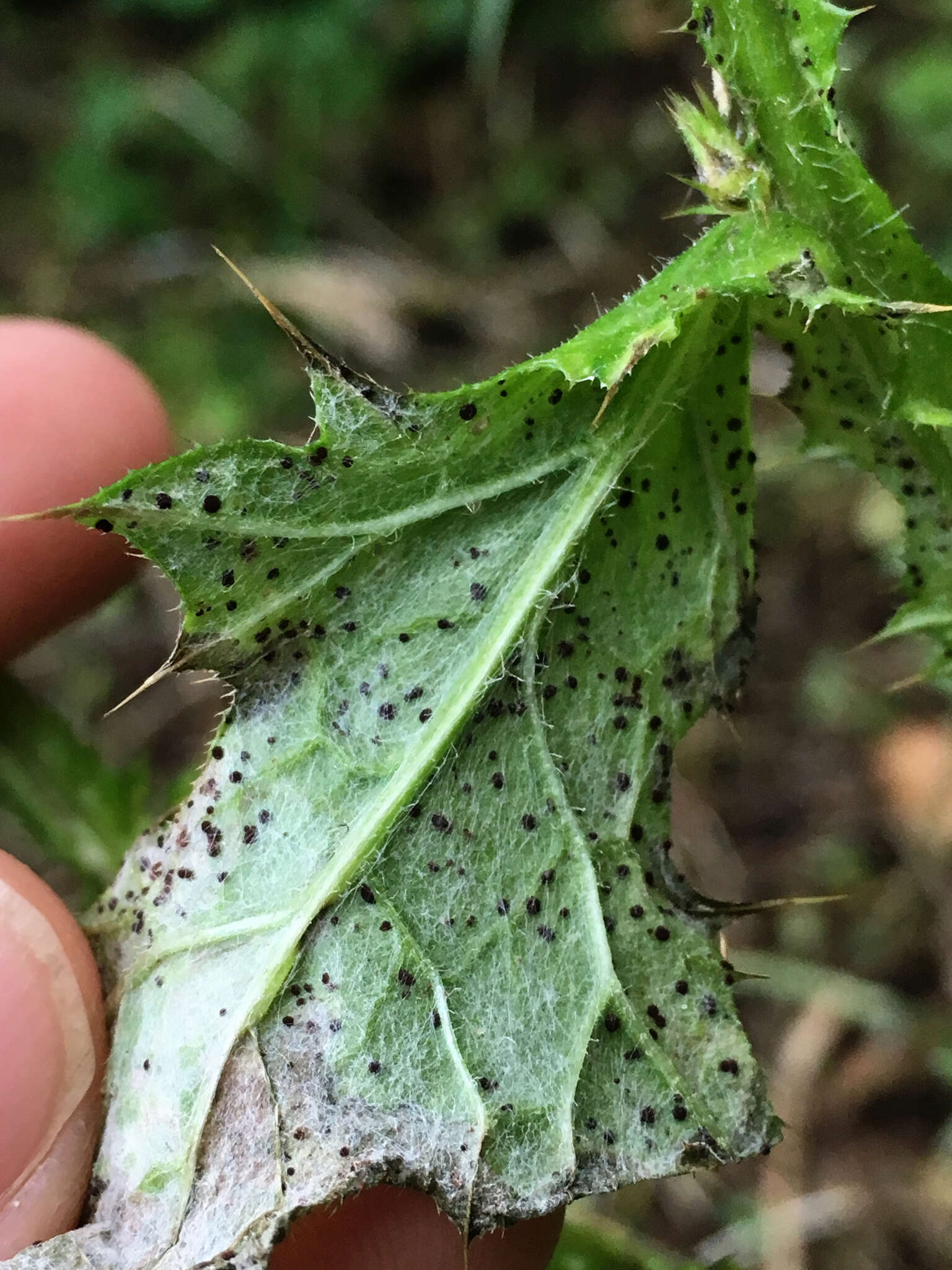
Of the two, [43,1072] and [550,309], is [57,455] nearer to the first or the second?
[43,1072]

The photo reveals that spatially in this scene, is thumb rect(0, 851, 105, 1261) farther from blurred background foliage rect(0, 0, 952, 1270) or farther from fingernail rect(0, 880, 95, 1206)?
blurred background foliage rect(0, 0, 952, 1270)

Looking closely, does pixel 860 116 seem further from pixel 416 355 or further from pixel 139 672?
pixel 139 672

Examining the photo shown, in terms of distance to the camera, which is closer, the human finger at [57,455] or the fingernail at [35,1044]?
the fingernail at [35,1044]

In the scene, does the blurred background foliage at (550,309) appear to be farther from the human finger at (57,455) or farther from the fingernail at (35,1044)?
the fingernail at (35,1044)

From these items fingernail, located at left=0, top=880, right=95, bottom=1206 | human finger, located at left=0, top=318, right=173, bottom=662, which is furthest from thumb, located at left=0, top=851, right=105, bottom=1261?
human finger, located at left=0, top=318, right=173, bottom=662

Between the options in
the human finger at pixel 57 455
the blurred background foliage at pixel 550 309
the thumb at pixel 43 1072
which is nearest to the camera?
the thumb at pixel 43 1072

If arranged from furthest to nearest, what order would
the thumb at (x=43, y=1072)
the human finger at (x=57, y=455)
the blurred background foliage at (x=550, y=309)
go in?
1. the blurred background foliage at (x=550, y=309)
2. the human finger at (x=57, y=455)
3. the thumb at (x=43, y=1072)

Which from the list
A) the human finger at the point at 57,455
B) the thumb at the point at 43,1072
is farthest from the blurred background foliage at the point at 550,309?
Answer: the thumb at the point at 43,1072
